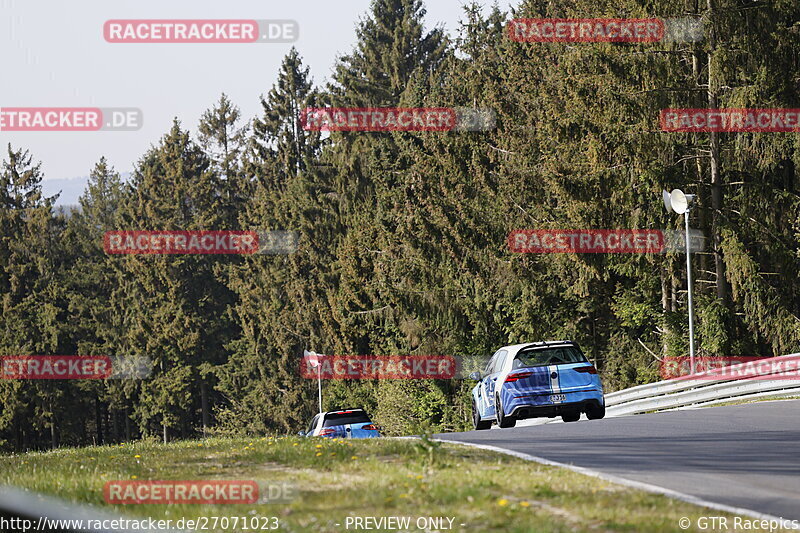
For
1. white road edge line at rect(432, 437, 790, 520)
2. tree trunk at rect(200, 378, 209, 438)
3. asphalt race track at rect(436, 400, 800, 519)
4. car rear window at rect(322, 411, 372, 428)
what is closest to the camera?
white road edge line at rect(432, 437, 790, 520)

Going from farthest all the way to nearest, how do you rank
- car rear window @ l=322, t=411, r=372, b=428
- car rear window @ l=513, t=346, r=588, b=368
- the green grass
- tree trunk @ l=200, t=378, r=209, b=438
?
tree trunk @ l=200, t=378, r=209, b=438, car rear window @ l=322, t=411, r=372, b=428, car rear window @ l=513, t=346, r=588, b=368, the green grass

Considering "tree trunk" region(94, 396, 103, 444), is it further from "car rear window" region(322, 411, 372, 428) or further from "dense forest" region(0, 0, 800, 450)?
"car rear window" region(322, 411, 372, 428)

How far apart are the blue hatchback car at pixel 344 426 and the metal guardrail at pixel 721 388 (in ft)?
21.7

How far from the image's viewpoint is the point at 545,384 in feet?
67.4

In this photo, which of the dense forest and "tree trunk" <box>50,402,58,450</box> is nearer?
the dense forest

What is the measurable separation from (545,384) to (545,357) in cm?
62

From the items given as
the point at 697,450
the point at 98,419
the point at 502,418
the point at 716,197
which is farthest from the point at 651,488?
the point at 98,419

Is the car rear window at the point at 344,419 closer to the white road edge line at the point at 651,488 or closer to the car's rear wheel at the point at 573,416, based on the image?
the car's rear wheel at the point at 573,416

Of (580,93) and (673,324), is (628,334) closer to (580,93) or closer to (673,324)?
(673,324)

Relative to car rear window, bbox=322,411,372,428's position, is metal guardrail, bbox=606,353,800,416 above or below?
above

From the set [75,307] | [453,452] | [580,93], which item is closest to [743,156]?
[580,93]

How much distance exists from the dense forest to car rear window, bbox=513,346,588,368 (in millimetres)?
13302

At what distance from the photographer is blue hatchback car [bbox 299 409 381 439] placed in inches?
1153

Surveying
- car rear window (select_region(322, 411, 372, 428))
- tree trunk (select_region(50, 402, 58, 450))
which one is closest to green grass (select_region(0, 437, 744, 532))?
car rear window (select_region(322, 411, 372, 428))
